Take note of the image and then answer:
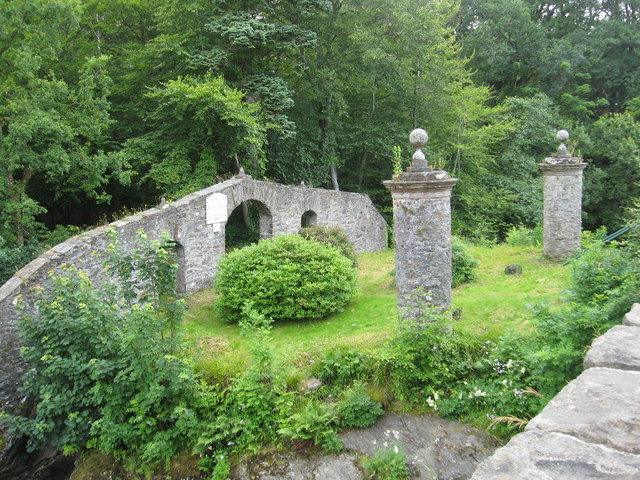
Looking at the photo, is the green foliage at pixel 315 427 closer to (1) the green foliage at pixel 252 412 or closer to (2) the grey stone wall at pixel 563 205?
(1) the green foliage at pixel 252 412

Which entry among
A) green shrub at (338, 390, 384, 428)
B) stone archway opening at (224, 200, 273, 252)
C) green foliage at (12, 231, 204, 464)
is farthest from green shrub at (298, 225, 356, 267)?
green shrub at (338, 390, 384, 428)

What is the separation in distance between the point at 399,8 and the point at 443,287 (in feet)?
44.6

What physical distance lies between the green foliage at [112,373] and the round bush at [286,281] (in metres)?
2.49

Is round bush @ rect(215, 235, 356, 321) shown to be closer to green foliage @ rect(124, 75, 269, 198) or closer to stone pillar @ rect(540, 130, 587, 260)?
green foliage @ rect(124, 75, 269, 198)

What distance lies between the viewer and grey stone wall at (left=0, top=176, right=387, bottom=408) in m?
7.78

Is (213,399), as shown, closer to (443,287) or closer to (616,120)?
(443,287)

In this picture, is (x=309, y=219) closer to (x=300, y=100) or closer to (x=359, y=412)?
(x=300, y=100)

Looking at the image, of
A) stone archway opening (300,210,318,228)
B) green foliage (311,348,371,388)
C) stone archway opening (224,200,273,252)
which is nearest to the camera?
green foliage (311,348,371,388)

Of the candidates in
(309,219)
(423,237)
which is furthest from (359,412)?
(309,219)

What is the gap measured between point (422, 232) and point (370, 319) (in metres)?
2.59

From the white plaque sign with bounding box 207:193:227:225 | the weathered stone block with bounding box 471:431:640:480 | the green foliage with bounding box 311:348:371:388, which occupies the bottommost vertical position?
the green foliage with bounding box 311:348:371:388

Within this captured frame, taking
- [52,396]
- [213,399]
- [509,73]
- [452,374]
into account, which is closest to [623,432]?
[452,374]

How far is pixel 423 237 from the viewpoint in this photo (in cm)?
723

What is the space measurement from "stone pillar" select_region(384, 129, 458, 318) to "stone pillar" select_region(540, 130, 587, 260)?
19.4 ft
